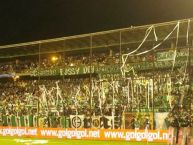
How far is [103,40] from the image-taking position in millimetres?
21766

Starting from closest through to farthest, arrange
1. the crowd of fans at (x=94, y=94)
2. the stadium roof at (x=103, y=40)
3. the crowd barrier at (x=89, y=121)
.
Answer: the stadium roof at (x=103, y=40) < the crowd of fans at (x=94, y=94) < the crowd barrier at (x=89, y=121)

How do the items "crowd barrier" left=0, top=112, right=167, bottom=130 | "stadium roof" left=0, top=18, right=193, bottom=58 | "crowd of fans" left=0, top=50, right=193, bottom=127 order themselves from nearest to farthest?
"stadium roof" left=0, top=18, right=193, bottom=58 < "crowd of fans" left=0, top=50, right=193, bottom=127 < "crowd barrier" left=0, top=112, right=167, bottom=130

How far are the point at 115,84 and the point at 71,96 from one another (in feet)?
9.71

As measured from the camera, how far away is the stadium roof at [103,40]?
1860 cm

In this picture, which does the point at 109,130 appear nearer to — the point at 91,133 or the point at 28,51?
the point at 91,133

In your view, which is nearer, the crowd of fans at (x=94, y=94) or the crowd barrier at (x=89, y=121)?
the crowd of fans at (x=94, y=94)

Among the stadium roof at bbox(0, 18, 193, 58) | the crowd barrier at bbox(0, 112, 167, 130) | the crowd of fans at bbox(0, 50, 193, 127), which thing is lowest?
the crowd barrier at bbox(0, 112, 167, 130)

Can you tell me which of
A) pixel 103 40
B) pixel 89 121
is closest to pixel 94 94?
pixel 89 121

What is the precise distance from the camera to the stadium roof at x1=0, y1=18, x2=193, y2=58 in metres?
18.6

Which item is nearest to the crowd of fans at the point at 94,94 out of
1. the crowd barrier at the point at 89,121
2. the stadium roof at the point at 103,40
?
the crowd barrier at the point at 89,121

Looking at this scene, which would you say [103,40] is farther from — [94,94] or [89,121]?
[89,121]

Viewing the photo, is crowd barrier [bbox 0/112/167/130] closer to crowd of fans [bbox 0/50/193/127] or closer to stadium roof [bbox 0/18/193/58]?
crowd of fans [bbox 0/50/193/127]

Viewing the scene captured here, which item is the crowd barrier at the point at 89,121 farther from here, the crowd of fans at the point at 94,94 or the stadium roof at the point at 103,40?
the stadium roof at the point at 103,40

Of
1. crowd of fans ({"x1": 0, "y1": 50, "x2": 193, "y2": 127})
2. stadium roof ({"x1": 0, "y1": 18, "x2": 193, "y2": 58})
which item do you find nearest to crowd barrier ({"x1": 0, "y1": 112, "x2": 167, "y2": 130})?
crowd of fans ({"x1": 0, "y1": 50, "x2": 193, "y2": 127})
